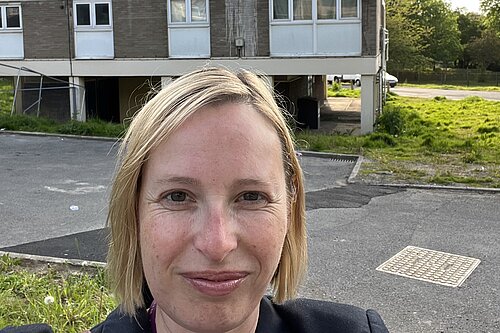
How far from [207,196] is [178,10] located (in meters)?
19.1

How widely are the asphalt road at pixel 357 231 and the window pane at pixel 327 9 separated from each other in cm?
585

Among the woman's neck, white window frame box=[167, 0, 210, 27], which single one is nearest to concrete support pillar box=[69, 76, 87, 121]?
white window frame box=[167, 0, 210, 27]

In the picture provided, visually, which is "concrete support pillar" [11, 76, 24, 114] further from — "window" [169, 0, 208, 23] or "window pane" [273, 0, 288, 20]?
"window pane" [273, 0, 288, 20]

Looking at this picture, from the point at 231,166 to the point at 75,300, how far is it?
12.1 ft

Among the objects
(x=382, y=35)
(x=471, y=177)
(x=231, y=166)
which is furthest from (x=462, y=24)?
(x=231, y=166)

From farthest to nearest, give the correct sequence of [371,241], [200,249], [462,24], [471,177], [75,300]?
[462,24]
[471,177]
[371,241]
[75,300]
[200,249]

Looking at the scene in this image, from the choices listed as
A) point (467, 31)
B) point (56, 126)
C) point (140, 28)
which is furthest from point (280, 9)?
point (467, 31)

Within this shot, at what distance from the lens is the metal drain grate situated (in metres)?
6.45

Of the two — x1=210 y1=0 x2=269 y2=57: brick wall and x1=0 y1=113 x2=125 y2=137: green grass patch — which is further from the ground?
x1=210 y1=0 x2=269 y2=57: brick wall

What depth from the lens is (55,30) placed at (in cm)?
2098

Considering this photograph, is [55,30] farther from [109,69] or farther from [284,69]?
[284,69]

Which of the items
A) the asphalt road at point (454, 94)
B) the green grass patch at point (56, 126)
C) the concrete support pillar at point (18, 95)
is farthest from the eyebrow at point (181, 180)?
the asphalt road at point (454, 94)

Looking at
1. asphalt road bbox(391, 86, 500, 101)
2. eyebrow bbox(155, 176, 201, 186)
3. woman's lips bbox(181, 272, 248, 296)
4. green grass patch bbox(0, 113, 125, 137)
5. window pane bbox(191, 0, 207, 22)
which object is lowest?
asphalt road bbox(391, 86, 500, 101)

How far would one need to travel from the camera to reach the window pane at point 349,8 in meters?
18.5
